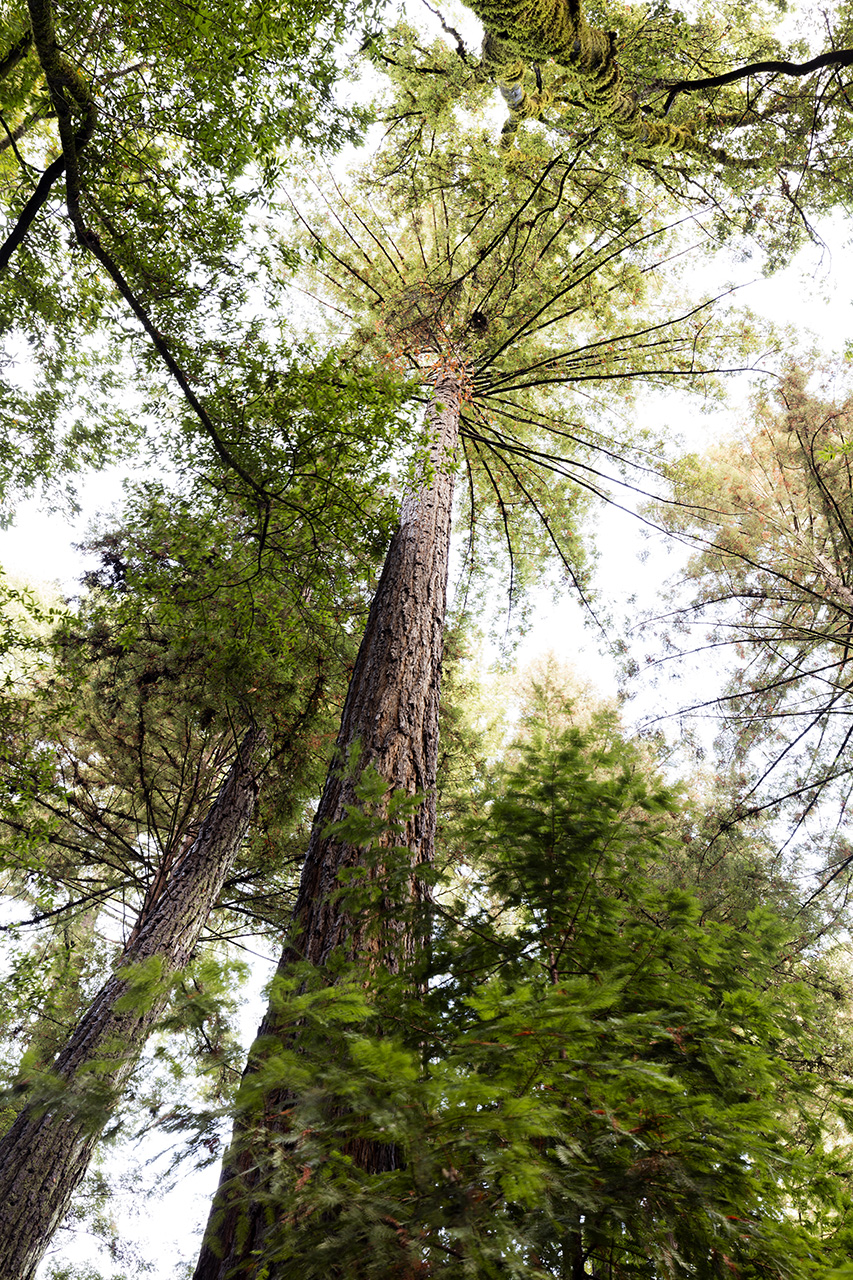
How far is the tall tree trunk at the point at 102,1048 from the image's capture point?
1318 millimetres

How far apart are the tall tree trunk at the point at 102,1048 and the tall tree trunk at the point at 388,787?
306 millimetres

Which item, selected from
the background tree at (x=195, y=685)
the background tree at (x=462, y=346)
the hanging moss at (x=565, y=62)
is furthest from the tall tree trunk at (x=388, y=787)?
the hanging moss at (x=565, y=62)

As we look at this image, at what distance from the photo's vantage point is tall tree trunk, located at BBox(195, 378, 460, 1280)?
1907 millimetres

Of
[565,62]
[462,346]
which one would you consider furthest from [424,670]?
[462,346]

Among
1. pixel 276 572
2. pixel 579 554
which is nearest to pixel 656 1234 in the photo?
pixel 276 572

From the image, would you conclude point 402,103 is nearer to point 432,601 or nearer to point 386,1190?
point 432,601

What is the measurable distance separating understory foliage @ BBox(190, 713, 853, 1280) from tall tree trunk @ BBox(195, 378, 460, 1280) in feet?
0.48

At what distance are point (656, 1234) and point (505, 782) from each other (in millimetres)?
1313

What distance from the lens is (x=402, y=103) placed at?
24.4 feet

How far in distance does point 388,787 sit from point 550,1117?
5.47 ft

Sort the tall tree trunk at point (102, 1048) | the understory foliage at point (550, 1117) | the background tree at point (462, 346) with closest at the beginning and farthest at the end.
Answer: the understory foliage at point (550, 1117) → the tall tree trunk at point (102, 1048) → the background tree at point (462, 346)

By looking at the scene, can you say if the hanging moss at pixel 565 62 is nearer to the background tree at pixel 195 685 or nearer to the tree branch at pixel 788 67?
the tree branch at pixel 788 67

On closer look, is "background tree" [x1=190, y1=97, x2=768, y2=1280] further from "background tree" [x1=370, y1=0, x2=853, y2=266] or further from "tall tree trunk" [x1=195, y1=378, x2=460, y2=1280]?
"background tree" [x1=370, y1=0, x2=853, y2=266]

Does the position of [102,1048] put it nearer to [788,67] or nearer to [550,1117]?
[550,1117]
